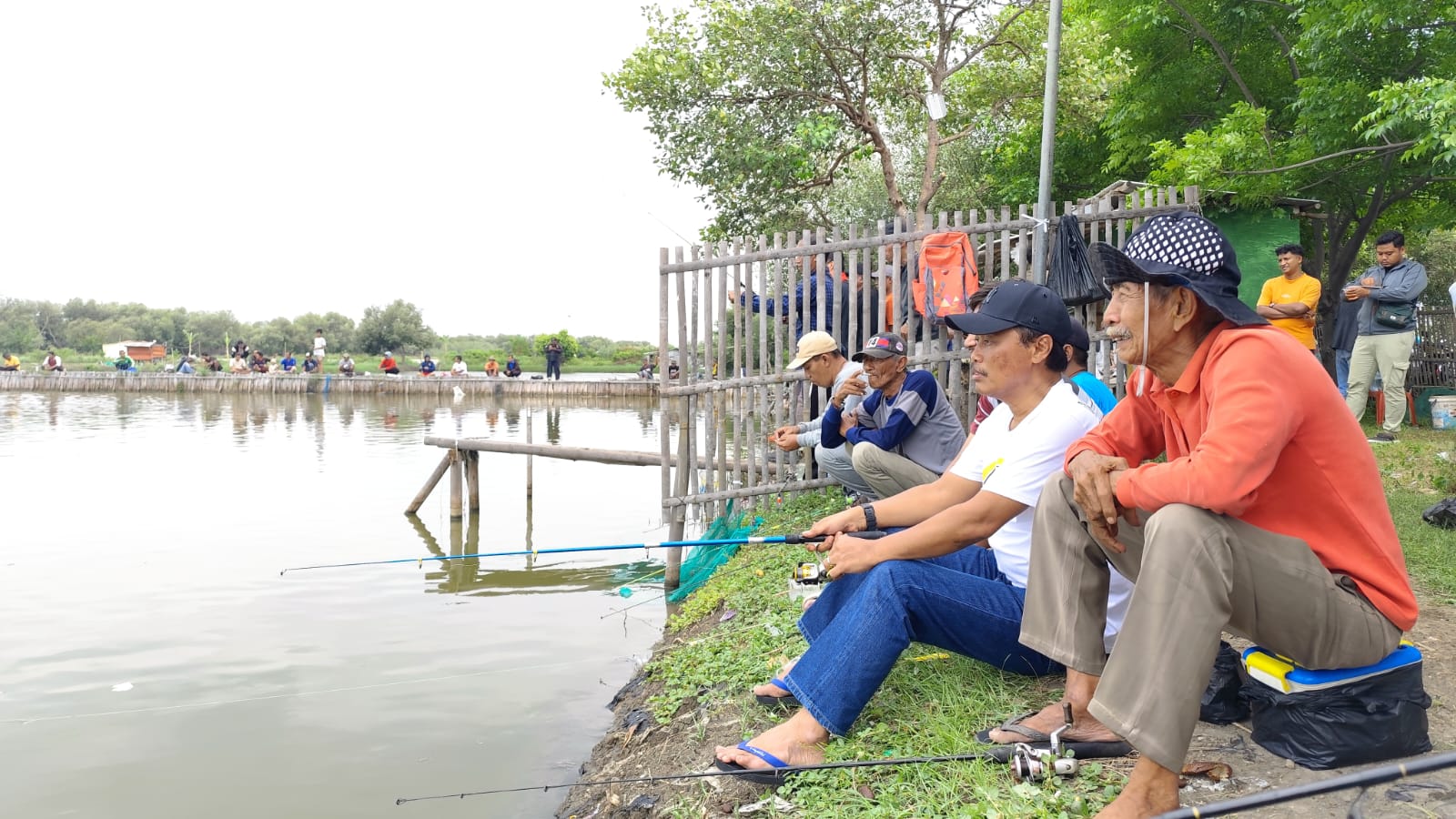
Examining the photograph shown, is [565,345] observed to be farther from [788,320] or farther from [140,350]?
[788,320]

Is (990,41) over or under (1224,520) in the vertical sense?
over

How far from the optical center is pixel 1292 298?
8.14 m

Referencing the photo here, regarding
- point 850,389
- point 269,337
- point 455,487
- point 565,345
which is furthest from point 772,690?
point 269,337

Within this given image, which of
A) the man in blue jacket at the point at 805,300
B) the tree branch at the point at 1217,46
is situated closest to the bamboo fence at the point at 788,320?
the man in blue jacket at the point at 805,300

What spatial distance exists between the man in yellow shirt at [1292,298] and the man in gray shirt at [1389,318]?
712 millimetres

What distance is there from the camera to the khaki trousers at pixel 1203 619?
2.13m

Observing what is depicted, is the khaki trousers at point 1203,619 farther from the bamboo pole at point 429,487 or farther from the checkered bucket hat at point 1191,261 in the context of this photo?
the bamboo pole at point 429,487

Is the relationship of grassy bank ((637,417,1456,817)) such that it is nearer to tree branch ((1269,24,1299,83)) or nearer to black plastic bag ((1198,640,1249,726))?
black plastic bag ((1198,640,1249,726))

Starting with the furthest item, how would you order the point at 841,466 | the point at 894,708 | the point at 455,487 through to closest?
1. the point at 455,487
2. the point at 841,466
3. the point at 894,708

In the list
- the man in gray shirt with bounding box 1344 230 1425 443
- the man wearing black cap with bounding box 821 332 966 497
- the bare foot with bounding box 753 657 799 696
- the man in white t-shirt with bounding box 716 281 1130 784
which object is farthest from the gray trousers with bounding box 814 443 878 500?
the man in gray shirt with bounding box 1344 230 1425 443

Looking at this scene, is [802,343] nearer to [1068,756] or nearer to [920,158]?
[1068,756]

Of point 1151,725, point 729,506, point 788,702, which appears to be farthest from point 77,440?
point 1151,725

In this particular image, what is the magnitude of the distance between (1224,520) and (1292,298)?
706 cm

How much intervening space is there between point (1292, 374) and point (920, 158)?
1945cm
